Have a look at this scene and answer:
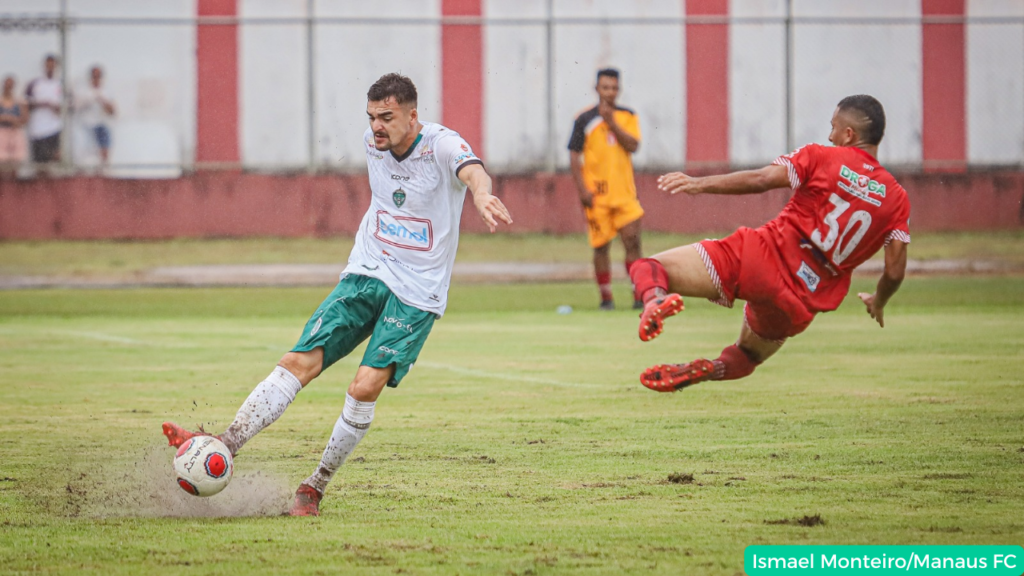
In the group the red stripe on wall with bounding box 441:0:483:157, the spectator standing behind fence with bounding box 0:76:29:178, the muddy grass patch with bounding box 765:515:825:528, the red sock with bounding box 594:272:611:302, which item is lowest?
the muddy grass patch with bounding box 765:515:825:528

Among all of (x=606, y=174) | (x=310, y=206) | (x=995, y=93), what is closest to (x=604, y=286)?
(x=606, y=174)

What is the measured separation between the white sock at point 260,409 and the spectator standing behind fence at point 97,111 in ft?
58.1

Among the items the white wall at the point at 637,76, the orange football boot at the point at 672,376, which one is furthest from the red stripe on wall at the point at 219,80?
the orange football boot at the point at 672,376

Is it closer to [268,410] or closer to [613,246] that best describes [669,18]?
[613,246]

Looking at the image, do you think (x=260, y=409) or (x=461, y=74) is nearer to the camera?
(x=260, y=409)

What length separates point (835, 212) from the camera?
6.70 metres

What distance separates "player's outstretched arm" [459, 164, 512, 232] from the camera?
5.72 metres

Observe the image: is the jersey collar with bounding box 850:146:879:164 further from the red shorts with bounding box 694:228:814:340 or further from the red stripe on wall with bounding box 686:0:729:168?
the red stripe on wall with bounding box 686:0:729:168

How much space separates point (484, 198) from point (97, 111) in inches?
728

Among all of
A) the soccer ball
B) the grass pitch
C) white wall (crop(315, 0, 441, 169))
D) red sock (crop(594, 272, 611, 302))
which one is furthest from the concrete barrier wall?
the soccer ball

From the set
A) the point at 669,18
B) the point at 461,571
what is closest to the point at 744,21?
the point at 669,18

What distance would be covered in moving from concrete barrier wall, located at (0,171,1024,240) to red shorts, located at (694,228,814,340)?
608 inches

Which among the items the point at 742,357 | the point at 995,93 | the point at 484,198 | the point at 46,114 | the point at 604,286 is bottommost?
the point at 604,286

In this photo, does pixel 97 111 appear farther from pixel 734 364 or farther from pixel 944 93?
pixel 734 364
